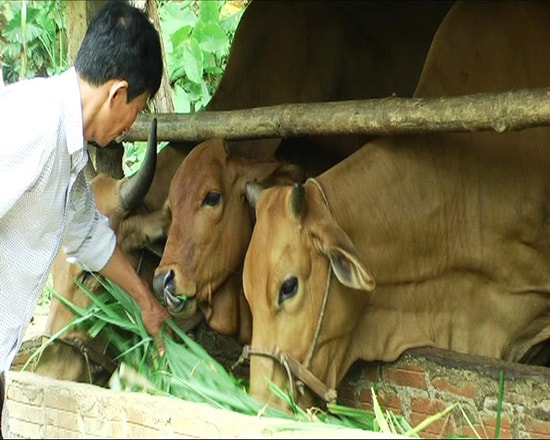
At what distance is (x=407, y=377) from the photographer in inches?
166

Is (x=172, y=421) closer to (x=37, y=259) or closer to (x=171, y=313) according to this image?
(x=37, y=259)

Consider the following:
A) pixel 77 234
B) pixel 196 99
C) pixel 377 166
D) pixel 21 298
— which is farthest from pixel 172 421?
pixel 196 99

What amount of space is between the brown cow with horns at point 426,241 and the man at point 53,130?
0.82 m

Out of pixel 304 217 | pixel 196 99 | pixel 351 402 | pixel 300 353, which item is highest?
pixel 304 217

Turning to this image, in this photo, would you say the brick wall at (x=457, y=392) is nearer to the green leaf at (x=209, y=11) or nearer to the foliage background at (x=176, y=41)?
the foliage background at (x=176, y=41)

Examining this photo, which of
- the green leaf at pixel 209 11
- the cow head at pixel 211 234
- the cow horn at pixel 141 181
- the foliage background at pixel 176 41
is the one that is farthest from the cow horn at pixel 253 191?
the green leaf at pixel 209 11

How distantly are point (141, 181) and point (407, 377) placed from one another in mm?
1517

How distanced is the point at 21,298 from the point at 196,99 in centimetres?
723

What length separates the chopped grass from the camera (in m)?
3.77

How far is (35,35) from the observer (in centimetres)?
1241

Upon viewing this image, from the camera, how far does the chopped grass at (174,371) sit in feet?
12.4

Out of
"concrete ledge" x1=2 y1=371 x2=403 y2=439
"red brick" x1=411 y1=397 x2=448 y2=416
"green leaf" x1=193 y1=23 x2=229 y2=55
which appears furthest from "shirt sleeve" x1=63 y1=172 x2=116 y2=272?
"green leaf" x1=193 y1=23 x2=229 y2=55

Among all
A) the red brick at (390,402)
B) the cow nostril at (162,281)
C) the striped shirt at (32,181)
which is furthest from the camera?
the cow nostril at (162,281)

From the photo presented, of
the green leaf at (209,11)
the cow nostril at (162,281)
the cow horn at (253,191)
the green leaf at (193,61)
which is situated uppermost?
the cow horn at (253,191)
